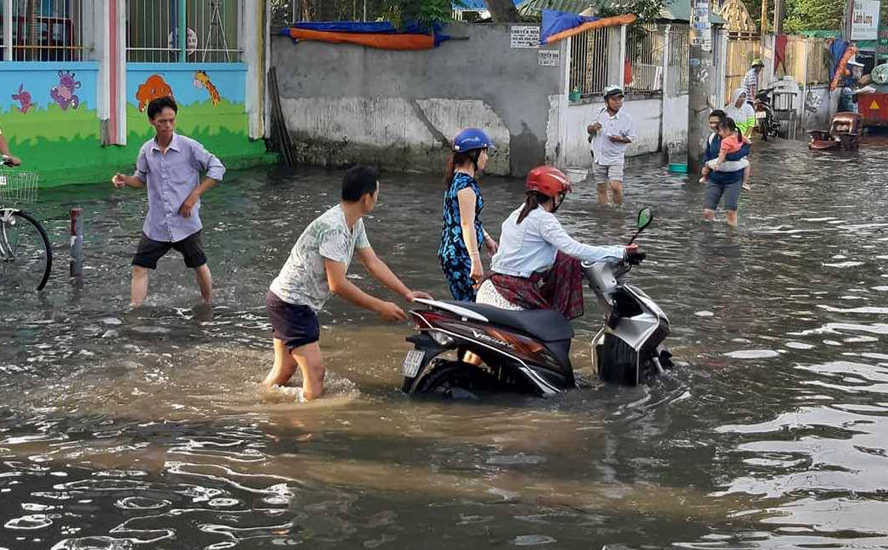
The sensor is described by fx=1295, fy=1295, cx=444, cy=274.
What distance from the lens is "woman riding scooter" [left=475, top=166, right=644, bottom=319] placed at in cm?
748

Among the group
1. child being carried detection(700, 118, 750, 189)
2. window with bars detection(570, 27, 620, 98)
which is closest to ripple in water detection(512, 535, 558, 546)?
child being carried detection(700, 118, 750, 189)

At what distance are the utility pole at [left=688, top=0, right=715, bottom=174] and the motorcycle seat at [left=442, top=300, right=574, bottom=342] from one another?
1377cm

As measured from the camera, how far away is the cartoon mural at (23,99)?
1675cm

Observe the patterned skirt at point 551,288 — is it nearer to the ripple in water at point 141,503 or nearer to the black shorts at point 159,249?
the ripple in water at point 141,503

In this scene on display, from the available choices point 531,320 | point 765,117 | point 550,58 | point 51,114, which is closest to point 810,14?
point 765,117

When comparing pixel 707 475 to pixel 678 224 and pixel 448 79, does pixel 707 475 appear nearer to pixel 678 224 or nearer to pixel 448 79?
pixel 678 224

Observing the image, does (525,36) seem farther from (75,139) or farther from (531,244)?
(531,244)

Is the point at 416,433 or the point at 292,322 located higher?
the point at 292,322

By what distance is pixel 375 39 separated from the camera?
68.0 feet

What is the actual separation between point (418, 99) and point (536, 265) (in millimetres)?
13501

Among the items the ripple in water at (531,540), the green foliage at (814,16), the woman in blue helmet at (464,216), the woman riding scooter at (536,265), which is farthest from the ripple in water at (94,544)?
the green foliage at (814,16)

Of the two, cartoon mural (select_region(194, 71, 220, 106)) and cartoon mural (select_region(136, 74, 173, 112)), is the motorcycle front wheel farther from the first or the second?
cartoon mural (select_region(194, 71, 220, 106))

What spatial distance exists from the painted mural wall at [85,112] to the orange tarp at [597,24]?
5326mm

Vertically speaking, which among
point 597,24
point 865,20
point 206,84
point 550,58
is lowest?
point 206,84
